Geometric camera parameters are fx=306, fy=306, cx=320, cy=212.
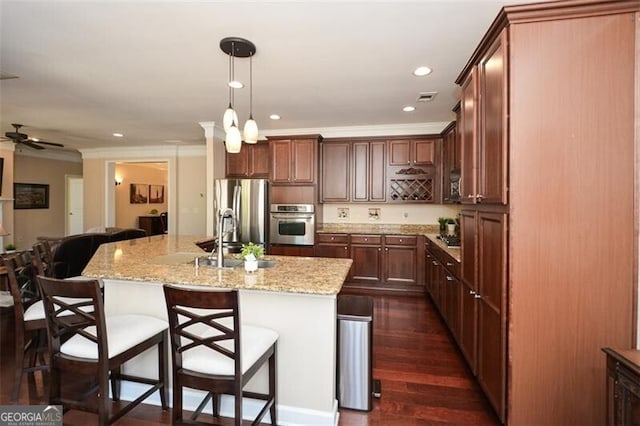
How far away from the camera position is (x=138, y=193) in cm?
909

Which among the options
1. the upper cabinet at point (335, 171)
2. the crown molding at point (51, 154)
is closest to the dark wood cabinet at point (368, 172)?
the upper cabinet at point (335, 171)

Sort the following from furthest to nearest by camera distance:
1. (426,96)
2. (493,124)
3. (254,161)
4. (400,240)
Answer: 1. (254,161)
2. (400,240)
3. (426,96)
4. (493,124)

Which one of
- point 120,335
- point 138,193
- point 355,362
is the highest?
point 138,193

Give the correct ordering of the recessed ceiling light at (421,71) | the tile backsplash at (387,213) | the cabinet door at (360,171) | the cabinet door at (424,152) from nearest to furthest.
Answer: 1. the recessed ceiling light at (421,71)
2. the cabinet door at (424,152)
3. the cabinet door at (360,171)
4. the tile backsplash at (387,213)

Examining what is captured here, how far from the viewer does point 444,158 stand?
14.7 feet

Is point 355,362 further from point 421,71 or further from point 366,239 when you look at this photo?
point 366,239

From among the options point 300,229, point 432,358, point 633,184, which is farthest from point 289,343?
point 300,229

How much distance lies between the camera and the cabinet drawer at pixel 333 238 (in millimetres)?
4586

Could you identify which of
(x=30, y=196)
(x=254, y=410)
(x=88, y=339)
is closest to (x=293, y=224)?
(x=254, y=410)

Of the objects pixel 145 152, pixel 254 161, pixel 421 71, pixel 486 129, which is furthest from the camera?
pixel 145 152

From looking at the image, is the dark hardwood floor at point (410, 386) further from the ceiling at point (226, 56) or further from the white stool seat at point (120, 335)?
the ceiling at point (226, 56)

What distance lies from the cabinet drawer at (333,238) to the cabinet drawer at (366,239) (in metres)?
0.11

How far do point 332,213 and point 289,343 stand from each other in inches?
141

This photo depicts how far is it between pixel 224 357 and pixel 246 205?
3.18 metres
